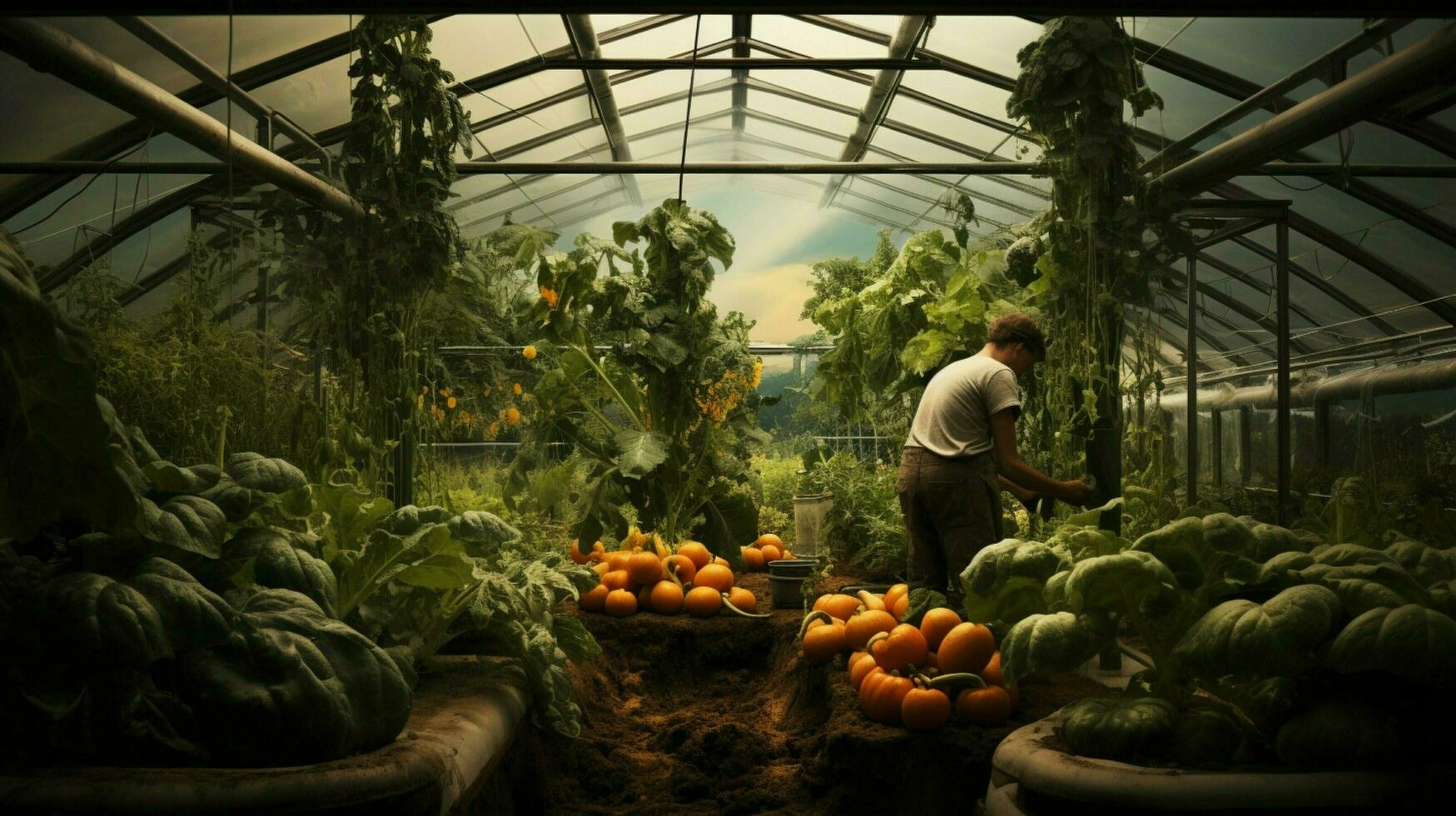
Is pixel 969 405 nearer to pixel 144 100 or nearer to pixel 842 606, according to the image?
pixel 842 606

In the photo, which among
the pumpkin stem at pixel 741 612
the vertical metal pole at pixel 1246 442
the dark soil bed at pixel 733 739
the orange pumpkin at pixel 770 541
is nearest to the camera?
the dark soil bed at pixel 733 739

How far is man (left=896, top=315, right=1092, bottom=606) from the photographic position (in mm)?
3693

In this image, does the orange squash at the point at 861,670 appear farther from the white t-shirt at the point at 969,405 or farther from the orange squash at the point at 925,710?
the white t-shirt at the point at 969,405

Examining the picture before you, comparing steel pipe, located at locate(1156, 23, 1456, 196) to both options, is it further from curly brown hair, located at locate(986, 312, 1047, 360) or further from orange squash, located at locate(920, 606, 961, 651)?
orange squash, located at locate(920, 606, 961, 651)

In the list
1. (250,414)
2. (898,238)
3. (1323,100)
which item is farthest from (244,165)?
(898,238)

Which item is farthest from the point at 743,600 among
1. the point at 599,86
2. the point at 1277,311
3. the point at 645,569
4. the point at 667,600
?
the point at 599,86

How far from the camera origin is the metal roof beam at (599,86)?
22.5 feet

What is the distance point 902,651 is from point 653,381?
316cm

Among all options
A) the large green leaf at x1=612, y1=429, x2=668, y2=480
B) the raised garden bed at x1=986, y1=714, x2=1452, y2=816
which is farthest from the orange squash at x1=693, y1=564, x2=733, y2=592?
the raised garden bed at x1=986, y1=714, x2=1452, y2=816

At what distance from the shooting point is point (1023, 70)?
3.71 meters

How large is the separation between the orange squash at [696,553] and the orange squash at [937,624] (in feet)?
7.35

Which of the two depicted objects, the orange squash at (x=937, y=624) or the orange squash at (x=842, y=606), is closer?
the orange squash at (x=937, y=624)

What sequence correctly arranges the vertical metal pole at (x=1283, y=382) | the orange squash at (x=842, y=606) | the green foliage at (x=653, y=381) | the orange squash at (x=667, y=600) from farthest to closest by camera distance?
1. the green foliage at (x=653, y=381)
2. the orange squash at (x=667, y=600)
3. the vertical metal pole at (x=1283, y=382)
4. the orange squash at (x=842, y=606)

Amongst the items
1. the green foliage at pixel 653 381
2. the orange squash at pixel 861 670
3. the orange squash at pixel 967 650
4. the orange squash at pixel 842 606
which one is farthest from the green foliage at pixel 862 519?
the orange squash at pixel 967 650
